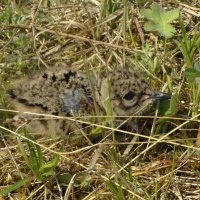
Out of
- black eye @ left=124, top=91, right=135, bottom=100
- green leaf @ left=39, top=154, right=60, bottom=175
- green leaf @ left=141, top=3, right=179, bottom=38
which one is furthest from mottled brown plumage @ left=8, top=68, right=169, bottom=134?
green leaf @ left=141, top=3, right=179, bottom=38

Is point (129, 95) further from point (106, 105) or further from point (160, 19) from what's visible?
point (160, 19)

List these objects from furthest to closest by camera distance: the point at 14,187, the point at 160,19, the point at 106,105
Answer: the point at 160,19, the point at 106,105, the point at 14,187

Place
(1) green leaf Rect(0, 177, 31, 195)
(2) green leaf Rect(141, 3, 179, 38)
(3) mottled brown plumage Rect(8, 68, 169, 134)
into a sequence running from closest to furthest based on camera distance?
(1) green leaf Rect(0, 177, 31, 195)
(3) mottled brown plumage Rect(8, 68, 169, 134)
(2) green leaf Rect(141, 3, 179, 38)

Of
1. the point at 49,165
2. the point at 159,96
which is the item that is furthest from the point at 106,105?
the point at 49,165

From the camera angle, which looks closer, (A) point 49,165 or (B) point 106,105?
(A) point 49,165

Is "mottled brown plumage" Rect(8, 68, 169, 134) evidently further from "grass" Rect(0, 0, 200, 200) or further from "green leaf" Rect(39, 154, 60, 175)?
"green leaf" Rect(39, 154, 60, 175)

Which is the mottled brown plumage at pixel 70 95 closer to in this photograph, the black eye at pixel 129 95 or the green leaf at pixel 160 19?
the black eye at pixel 129 95

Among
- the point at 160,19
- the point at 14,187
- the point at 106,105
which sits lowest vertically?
the point at 14,187

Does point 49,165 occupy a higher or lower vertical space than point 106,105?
lower

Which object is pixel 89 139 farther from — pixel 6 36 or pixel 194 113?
pixel 6 36

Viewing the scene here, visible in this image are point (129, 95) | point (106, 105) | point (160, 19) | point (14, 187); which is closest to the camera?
point (14, 187)
